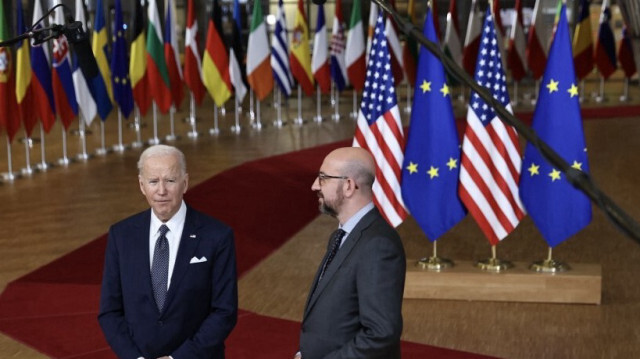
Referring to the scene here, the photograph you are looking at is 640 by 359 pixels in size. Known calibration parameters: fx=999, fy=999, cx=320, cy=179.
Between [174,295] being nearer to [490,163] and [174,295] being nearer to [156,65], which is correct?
[490,163]

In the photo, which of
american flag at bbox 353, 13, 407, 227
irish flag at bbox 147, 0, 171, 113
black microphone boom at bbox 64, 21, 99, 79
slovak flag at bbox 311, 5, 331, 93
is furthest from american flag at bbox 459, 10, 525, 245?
slovak flag at bbox 311, 5, 331, 93

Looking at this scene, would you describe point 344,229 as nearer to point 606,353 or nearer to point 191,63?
point 606,353

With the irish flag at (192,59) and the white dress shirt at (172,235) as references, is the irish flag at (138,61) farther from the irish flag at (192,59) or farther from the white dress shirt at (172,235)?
the white dress shirt at (172,235)

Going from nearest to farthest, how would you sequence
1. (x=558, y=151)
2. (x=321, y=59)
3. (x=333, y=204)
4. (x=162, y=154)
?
(x=333, y=204) → (x=162, y=154) → (x=558, y=151) → (x=321, y=59)

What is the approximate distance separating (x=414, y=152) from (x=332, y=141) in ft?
24.3

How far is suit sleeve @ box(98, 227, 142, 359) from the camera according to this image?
11.5ft

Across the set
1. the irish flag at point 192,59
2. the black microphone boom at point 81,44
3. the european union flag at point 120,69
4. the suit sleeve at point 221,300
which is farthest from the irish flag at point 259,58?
the suit sleeve at point 221,300

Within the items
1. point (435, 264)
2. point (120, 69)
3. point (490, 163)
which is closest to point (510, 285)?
point (435, 264)

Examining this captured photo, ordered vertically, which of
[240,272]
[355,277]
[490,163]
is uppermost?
[355,277]

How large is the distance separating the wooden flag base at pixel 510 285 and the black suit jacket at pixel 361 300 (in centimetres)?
416

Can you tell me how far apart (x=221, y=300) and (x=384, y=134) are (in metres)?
4.19

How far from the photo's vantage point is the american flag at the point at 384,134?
7.59 m

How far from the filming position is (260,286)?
7.69 meters

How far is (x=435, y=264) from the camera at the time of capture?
754 cm
